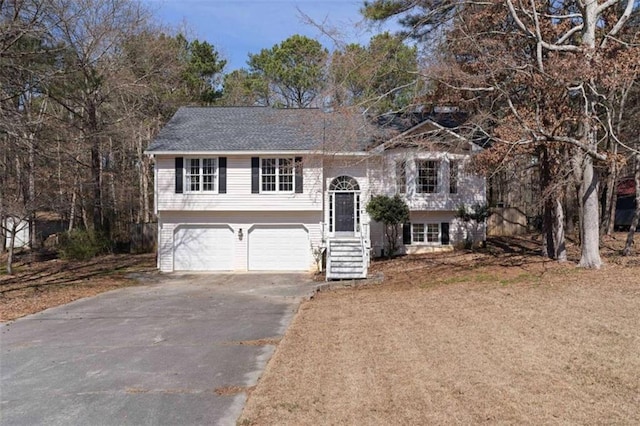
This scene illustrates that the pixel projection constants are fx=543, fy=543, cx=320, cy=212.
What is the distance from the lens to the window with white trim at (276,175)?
2084cm

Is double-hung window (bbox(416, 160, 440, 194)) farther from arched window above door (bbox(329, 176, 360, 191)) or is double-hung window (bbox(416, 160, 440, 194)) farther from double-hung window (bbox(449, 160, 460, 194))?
arched window above door (bbox(329, 176, 360, 191))

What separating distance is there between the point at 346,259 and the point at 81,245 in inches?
539

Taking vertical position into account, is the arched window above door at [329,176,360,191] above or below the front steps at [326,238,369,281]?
above

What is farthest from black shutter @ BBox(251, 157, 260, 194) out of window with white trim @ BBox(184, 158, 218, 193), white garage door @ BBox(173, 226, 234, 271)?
white garage door @ BBox(173, 226, 234, 271)

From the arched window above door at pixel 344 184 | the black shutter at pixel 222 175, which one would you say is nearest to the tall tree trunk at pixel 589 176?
the arched window above door at pixel 344 184

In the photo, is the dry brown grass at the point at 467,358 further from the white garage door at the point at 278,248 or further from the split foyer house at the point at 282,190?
the split foyer house at the point at 282,190

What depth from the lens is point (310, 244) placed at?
20969 millimetres

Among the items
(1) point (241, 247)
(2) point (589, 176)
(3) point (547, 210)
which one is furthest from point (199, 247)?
(2) point (589, 176)

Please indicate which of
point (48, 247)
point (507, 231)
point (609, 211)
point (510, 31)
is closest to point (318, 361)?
point (510, 31)

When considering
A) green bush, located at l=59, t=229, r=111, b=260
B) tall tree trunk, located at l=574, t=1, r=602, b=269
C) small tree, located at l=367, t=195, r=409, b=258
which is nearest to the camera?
tall tree trunk, located at l=574, t=1, r=602, b=269

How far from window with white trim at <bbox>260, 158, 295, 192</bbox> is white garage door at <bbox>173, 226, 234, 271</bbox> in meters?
2.43

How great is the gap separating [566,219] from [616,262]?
32.4 feet

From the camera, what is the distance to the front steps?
17406mm

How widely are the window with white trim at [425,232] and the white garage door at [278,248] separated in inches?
182
